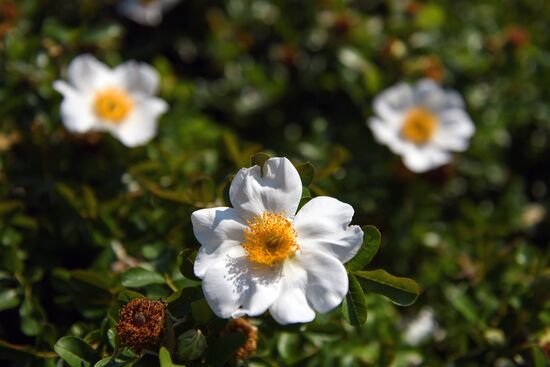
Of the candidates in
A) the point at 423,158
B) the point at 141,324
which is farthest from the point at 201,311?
the point at 423,158

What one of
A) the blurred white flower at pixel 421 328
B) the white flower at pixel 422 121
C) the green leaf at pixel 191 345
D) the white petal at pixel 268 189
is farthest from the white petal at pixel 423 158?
the green leaf at pixel 191 345

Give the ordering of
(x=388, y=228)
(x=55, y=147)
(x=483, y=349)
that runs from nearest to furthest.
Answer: (x=483, y=349) < (x=55, y=147) < (x=388, y=228)

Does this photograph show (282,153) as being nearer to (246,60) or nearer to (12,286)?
(246,60)

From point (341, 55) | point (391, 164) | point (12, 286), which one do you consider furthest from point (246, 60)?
point (12, 286)

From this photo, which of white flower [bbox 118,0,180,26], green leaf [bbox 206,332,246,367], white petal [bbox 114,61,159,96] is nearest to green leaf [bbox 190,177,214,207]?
green leaf [bbox 206,332,246,367]

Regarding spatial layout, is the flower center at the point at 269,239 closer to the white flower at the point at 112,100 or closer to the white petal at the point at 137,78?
the white flower at the point at 112,100

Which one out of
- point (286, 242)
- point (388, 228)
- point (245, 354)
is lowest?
point (388, 228)

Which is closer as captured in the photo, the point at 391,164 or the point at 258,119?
the point at 391,164

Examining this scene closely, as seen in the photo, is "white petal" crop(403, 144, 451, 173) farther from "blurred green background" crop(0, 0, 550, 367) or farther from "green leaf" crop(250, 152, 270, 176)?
"green leaf" crop(250, 152, 270, 176)
